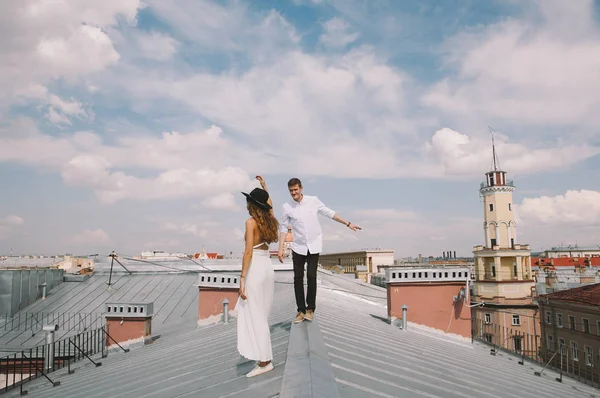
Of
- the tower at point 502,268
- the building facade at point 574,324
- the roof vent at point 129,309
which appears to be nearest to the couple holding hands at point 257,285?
the roof vent at point 129,309

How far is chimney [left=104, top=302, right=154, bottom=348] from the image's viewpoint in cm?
1112

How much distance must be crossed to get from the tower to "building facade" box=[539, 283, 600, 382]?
32.4ft

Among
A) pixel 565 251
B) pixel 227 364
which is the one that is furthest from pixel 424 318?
pixel 565 251

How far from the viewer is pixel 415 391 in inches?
135

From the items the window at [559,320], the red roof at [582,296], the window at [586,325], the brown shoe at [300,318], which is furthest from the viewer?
the window at [559,320]

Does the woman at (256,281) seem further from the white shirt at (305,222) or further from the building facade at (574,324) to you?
the building facade at (574,324)

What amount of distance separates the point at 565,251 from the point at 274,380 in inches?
5247

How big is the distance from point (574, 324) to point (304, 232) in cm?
3153

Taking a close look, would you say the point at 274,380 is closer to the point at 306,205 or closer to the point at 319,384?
the point at 319,384

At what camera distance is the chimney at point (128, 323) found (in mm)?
11125

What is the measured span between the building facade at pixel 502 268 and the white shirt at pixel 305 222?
42854 millimetres

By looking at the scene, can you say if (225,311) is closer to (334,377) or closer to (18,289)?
(334,377)

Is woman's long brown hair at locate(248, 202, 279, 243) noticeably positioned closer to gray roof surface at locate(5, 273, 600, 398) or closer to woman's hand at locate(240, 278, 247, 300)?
woman's hand at locate(240, 278, 247, 300)

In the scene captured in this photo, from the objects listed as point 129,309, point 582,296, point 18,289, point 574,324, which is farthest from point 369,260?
point 129,309
